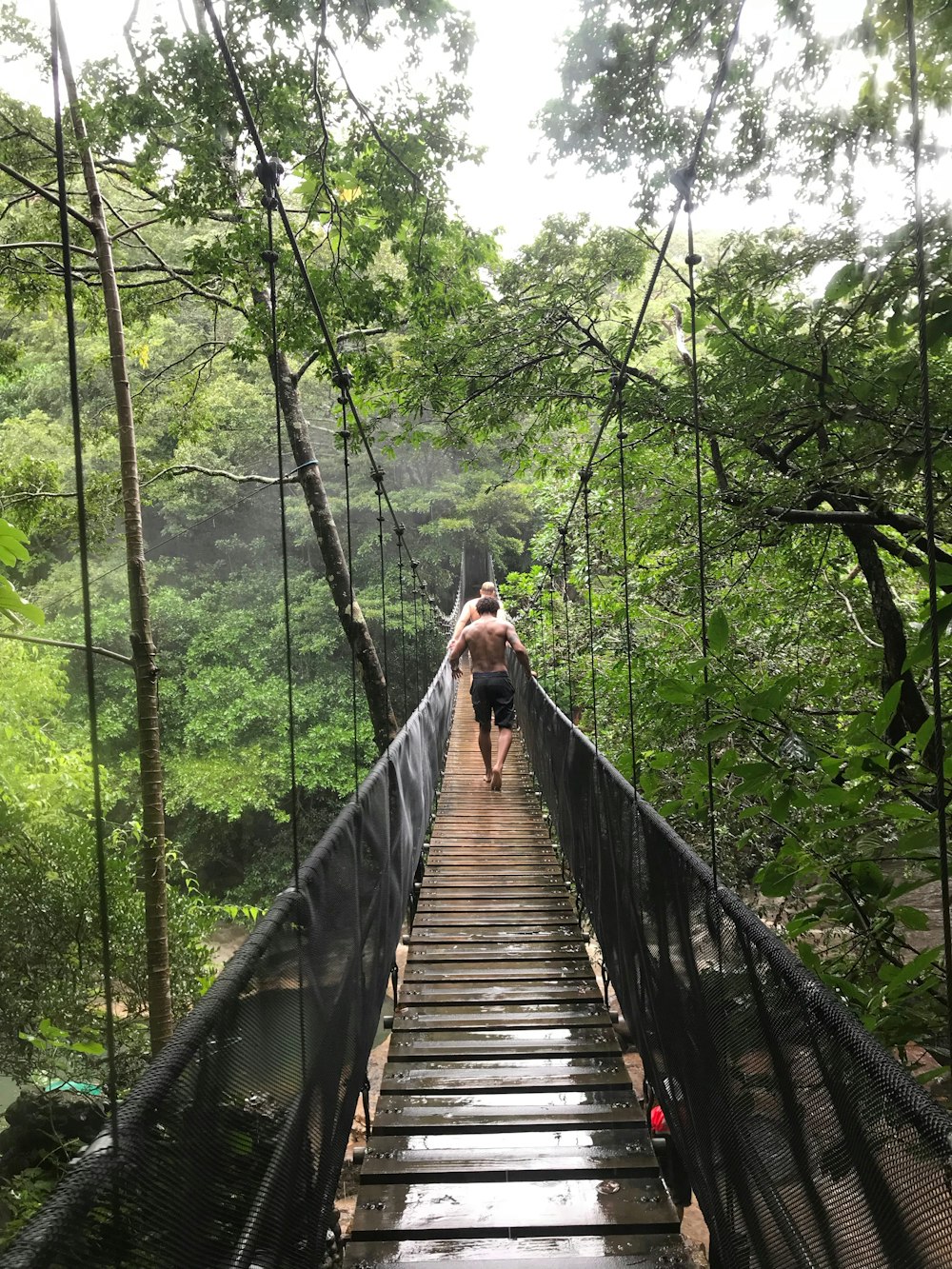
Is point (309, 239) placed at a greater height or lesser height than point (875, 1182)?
greater

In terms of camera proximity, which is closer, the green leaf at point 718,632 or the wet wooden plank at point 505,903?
the green leaf at point 718,632

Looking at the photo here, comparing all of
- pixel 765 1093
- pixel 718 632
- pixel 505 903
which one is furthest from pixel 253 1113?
pixel 505 903

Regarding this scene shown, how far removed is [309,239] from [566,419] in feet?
8.27

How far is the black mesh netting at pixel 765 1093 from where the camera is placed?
68 centimetres

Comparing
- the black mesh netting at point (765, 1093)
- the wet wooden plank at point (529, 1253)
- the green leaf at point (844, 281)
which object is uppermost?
the green leaf at point (844, 281)

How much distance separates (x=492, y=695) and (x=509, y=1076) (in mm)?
2745

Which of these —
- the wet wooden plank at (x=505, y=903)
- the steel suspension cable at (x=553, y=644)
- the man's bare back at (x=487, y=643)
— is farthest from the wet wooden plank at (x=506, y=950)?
the steel suspension cable at (x=553, y=644)

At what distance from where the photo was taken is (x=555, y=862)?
385cm

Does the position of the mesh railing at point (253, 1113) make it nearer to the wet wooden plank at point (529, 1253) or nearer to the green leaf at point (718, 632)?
the wet wooden plank at point (529, 1253)

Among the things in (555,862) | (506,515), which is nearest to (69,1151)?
(555,862)

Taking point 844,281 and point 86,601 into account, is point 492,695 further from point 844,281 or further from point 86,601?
point 86,601

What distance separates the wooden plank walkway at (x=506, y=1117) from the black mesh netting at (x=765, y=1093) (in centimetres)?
25

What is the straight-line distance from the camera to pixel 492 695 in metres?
4.80

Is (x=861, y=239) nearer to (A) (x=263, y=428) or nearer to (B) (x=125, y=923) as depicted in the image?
(B) (x=125, y=923)
